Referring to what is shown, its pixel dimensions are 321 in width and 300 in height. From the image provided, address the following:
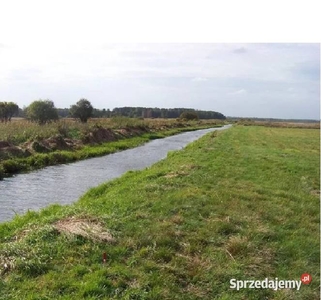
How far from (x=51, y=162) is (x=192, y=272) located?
51.8ft

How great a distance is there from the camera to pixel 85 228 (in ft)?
22.6

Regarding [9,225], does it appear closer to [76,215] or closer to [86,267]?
[76,215]

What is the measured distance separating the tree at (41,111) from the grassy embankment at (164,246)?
32.8m

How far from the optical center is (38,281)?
17.1 ft

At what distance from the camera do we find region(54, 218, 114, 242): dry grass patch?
662 centimetres

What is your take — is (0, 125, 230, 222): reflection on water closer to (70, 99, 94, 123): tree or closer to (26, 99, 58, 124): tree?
(26, 99, 58, 124): tree

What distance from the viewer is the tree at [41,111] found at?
40.6m

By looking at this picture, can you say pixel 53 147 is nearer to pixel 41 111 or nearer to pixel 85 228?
pixel 85 228

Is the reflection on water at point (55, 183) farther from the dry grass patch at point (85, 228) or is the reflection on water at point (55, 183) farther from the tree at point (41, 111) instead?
the tree at point (41, 111)

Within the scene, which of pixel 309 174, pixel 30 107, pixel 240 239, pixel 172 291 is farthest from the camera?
pixel 30 107

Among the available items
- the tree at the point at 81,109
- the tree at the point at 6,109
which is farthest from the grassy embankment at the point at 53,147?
the tree at the point at 6,109

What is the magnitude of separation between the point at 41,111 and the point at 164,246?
3713 cm

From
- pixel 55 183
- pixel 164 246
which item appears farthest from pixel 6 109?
pixel 164 246

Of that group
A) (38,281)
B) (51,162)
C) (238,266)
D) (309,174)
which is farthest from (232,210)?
(51,162)
